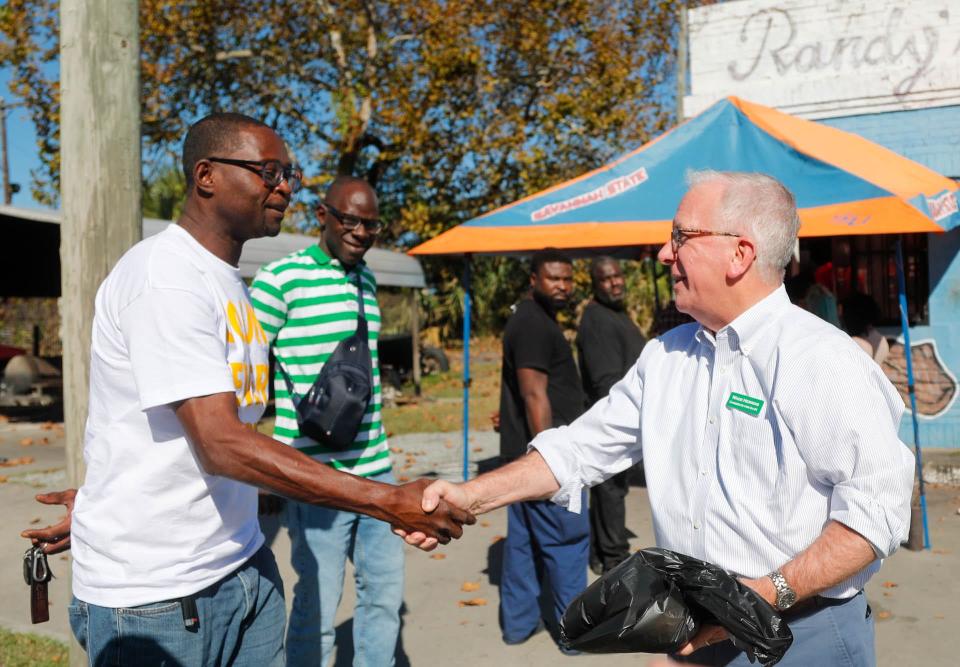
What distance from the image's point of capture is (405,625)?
5.29m

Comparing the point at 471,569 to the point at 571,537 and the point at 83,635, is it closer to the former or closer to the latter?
the point at 571,537

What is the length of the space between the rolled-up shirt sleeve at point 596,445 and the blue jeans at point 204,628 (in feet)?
2.85

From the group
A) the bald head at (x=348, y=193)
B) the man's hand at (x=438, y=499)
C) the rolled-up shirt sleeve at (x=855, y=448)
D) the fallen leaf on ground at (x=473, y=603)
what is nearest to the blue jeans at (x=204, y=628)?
the man's hand at (x=438, y=499)

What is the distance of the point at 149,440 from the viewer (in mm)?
2240

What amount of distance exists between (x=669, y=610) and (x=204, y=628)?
1.17m

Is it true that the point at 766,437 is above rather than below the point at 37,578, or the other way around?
above

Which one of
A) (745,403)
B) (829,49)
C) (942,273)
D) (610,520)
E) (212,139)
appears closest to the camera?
(745,403)

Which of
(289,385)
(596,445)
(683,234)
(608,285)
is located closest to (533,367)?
(608,285)

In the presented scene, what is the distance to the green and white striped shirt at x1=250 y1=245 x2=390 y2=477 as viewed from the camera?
3715 mm

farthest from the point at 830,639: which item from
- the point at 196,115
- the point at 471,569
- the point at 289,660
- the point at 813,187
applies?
the point at 196,115

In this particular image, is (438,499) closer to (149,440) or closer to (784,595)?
(149,440)

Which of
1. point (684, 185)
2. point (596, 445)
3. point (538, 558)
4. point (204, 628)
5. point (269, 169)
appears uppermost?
point (684, 185)

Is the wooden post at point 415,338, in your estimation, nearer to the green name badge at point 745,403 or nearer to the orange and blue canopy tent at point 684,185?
the orange and blue canopy tent at point 684,185

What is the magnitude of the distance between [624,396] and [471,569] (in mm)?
3947
